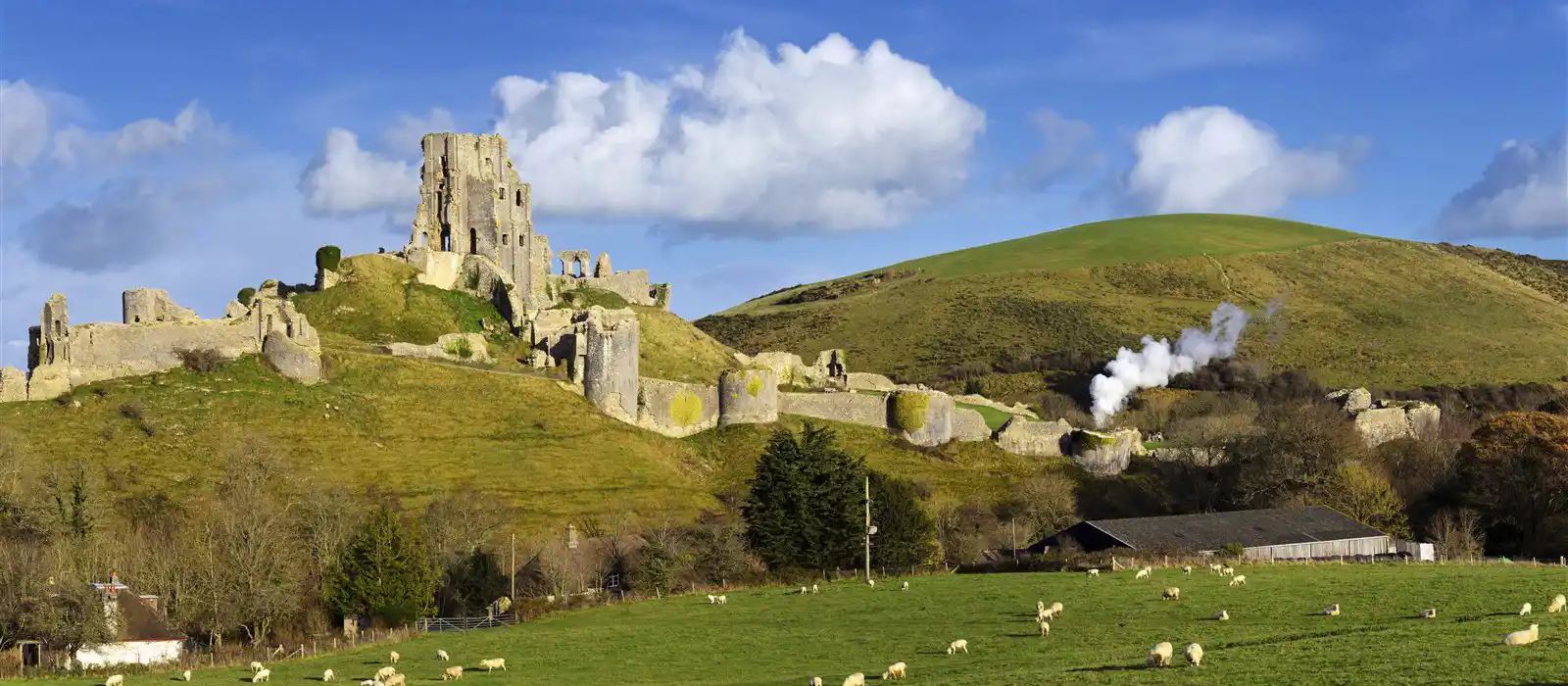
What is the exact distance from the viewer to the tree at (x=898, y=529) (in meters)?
68.4

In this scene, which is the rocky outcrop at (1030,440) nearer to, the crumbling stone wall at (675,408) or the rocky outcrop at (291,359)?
the crumbling stone wall at (675,408)

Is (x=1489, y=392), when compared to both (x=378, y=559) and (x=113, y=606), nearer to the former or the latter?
(x=378, y=559)

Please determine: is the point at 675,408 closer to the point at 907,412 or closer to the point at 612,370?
the point at 612,370

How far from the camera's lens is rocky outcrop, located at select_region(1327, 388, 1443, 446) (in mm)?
102250

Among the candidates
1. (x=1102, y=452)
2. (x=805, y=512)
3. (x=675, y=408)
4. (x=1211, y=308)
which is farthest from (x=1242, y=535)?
(x=1211, y=308)

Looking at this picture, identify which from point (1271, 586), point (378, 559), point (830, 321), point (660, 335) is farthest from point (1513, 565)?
point (830, 321)

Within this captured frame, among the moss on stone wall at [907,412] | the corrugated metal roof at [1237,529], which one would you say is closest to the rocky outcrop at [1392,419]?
the moss on stone wall at [907,412]

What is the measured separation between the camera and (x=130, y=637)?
49.8 m

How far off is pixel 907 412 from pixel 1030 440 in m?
6.93

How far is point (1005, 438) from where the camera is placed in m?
96.5

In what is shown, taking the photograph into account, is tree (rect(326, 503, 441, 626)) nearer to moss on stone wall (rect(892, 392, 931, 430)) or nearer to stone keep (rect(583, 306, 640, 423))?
stone keep (rect(583, 306, 640, 423))

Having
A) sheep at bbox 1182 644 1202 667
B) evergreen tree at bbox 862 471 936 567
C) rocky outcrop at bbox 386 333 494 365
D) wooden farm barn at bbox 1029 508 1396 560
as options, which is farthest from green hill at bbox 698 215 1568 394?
sheep at bbox 1182 644 1202 667

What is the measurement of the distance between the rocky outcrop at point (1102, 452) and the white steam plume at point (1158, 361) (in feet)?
76.5

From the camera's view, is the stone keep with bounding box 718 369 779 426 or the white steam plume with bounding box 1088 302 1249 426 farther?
the white steam plume with bounding box 1088 302 1249 426
